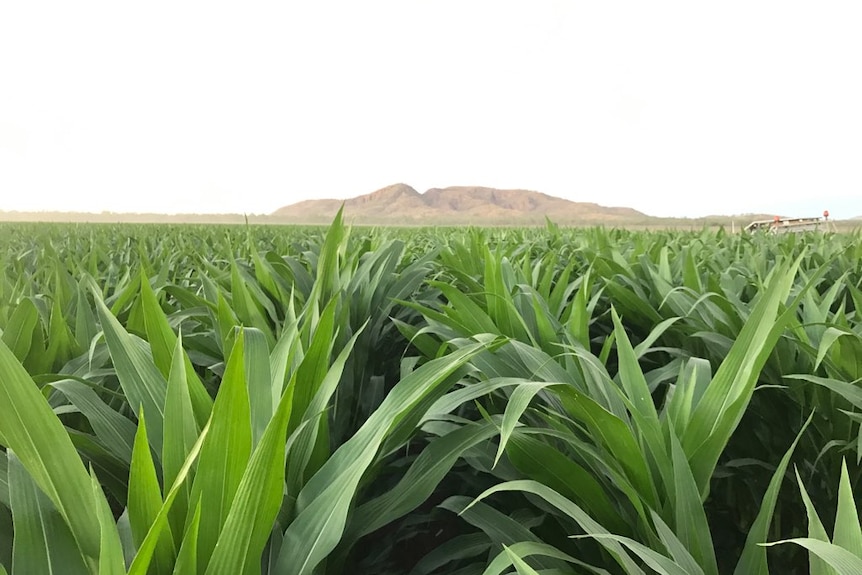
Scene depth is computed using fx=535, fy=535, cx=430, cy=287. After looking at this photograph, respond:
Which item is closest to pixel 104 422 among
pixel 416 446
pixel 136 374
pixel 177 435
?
pixel 136 374

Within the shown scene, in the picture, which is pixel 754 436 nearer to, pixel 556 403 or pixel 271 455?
pixel 556 403

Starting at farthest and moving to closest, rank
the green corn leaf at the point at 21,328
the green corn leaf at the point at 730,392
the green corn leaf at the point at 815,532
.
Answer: the green corn leaf at the point at 21,328 → the green corn leaf at the point at 730,392 → the green corn leaf at the point at 815,532

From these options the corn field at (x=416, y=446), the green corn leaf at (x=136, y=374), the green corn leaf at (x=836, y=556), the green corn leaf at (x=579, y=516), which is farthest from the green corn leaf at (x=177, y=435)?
the green corn leaf at (x=836, y=556)

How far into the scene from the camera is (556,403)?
71 centimetres

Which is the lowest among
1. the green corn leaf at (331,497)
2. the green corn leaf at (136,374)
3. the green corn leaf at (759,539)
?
the green corn leaf at (759,539)

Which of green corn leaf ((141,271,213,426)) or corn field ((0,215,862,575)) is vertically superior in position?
green corn leaf ((141,271,213,426))

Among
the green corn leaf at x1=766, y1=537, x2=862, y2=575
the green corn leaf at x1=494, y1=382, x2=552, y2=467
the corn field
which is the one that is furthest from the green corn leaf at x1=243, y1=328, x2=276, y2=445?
the green corn leaf at x1=766, y1=537, x2=862, y2=575

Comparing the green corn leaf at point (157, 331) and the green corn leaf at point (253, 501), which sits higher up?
the green corn leaf at point (157, 331)

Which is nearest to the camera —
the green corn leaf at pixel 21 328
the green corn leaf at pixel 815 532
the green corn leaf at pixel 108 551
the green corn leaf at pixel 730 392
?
the green corn leaf at pixel 108 551

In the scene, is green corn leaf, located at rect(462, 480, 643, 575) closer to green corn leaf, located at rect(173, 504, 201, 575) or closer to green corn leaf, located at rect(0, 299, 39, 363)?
green corn leaf, located at rect(173, 504, 201, 575)

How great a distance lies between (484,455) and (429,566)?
0.16m

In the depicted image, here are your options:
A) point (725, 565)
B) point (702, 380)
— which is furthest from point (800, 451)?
point (702, 380)

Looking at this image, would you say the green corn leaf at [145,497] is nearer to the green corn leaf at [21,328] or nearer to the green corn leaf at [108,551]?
the green corn leaf at [108,551]

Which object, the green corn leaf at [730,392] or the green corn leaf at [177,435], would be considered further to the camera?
the green corn leaf at [730,392]
